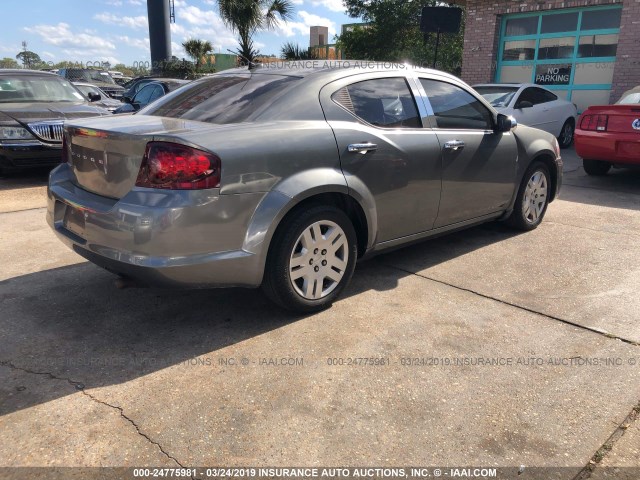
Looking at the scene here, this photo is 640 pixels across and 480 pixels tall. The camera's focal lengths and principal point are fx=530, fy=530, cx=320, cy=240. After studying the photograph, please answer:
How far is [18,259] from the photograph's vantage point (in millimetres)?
4465

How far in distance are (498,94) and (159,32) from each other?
20.0m

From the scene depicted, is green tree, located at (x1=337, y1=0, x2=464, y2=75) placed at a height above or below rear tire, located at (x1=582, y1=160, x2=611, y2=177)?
above

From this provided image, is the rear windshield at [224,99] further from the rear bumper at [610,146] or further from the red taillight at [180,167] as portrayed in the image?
the rear bumper at [610,146]

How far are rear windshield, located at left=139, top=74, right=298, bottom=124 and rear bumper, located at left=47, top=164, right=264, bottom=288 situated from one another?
66cm

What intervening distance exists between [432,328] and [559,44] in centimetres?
1267

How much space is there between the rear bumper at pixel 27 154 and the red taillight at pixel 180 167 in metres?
5.52

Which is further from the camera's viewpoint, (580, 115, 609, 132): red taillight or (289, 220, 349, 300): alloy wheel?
(580, 115, 609, 132): red taillight

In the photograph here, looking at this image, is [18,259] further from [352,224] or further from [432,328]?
[432,328]

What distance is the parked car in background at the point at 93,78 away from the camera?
2062 cm

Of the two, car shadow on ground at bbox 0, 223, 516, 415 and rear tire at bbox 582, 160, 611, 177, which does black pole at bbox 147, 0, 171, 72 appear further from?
car shadow on ground at bbox 0, 223, 516, 415

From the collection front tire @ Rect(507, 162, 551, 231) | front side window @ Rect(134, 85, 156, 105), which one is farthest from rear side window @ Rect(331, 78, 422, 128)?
front side window @ Rect(134, 85, 156, 105)

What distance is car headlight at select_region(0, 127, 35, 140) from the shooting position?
7.30 m

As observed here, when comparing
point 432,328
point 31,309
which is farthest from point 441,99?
point 31,309

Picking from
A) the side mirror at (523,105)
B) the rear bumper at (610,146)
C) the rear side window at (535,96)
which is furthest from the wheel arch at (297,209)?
the rear side window at (535,96)
